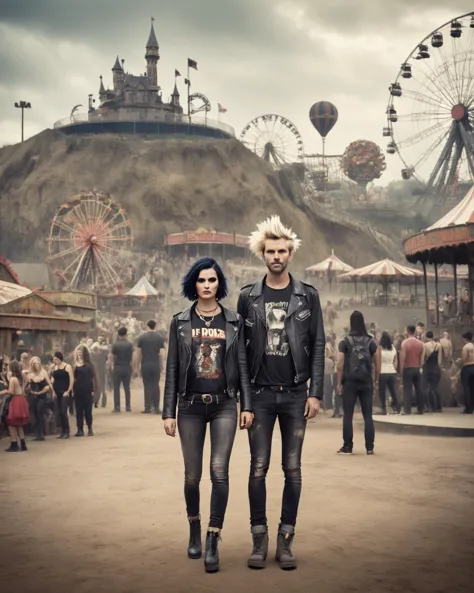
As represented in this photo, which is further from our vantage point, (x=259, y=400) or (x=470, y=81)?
(x=470, y=81)

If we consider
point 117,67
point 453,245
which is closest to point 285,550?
point 453,245

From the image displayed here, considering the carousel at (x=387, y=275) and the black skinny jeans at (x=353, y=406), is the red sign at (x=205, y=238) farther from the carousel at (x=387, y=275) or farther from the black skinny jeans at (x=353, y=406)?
the black skinny jeans at (x=353, y=406)

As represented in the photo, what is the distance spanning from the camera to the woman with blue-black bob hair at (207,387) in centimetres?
489

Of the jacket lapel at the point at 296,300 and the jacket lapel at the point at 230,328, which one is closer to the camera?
the jacket lapel at the point at 230,328

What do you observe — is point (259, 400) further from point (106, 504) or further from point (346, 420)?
point (346, 420)

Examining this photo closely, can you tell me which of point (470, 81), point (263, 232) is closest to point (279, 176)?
point (470, 81)

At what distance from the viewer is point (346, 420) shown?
966 cm

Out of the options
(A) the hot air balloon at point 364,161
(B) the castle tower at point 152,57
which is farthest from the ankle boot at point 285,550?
(B) the castle tower at point 152,57

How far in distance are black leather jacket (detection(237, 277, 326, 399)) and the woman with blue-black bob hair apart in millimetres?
84

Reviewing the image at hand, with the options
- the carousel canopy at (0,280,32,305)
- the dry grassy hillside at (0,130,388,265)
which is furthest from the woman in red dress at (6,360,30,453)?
the dry grassy hillside at (0,130,388,265)

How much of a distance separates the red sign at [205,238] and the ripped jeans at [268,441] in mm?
55510

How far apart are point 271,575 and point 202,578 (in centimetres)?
37

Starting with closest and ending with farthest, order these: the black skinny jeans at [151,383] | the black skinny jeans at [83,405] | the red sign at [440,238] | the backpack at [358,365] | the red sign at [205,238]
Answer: the backpack at [358,365], the black skinny jeans at [83,405], the black skinny jeans at [151,383], the red sign at [440,238], the red sign at [205,238]

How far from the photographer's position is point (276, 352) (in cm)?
501
